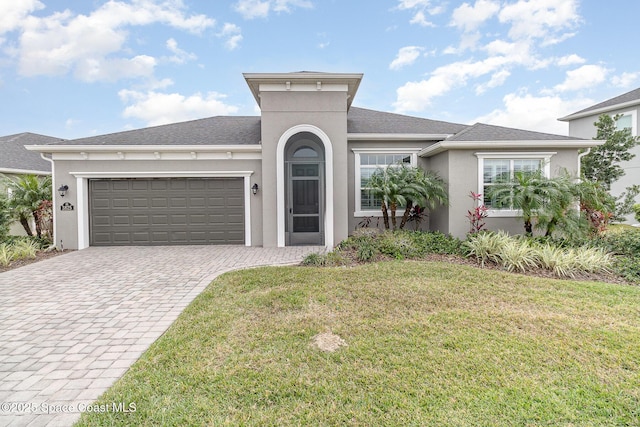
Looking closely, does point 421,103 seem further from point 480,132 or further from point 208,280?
point 208,280

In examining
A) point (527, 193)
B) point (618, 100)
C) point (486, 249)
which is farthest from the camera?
point (618, 100)

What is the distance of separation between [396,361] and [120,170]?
1079 centimetres

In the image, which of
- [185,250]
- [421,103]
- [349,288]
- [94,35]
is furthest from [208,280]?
[421,103]

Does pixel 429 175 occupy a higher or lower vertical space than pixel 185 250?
higher

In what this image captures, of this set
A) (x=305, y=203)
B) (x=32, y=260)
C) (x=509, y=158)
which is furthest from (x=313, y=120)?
(x=32, y=260)

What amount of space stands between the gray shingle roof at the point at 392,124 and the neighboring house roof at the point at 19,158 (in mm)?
14161

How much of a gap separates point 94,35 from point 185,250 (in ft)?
29.0

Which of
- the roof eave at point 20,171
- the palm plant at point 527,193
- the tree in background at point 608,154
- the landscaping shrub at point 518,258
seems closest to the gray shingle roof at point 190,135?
the roof eave at point 20,171

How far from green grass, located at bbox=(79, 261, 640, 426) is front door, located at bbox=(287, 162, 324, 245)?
5447mm

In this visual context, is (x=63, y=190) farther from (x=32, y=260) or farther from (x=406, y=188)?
(x=406, y=188)

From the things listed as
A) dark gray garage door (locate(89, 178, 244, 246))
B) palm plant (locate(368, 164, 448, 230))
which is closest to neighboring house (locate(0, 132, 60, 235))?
dark gray garage door (locate(89, 178, 244, 246))

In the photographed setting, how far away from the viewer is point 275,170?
1009cm

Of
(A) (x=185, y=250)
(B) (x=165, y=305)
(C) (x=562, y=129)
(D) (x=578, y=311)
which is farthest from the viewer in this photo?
(C) (x=562, y=129)

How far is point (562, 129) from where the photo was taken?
21109 millimetres
